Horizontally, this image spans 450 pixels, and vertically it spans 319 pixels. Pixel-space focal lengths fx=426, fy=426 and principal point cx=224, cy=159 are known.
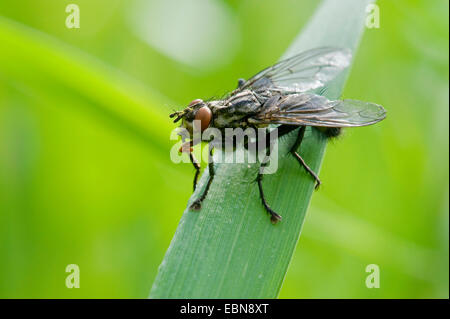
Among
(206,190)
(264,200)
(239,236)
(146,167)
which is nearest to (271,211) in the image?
(264,200)

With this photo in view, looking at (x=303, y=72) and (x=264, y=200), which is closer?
(x=264, y=200)

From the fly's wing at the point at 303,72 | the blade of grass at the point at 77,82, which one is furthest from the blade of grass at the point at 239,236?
the blade of grass at the point at 77,82

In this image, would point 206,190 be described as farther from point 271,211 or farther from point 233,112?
point 233,112

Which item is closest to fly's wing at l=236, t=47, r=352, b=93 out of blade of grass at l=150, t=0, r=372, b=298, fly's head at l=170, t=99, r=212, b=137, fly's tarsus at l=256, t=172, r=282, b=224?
blade of grass at l=150, t=0, r=372, b=298

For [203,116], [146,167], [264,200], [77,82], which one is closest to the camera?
[264,200]

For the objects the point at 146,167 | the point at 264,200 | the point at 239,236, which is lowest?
the point at 146,167

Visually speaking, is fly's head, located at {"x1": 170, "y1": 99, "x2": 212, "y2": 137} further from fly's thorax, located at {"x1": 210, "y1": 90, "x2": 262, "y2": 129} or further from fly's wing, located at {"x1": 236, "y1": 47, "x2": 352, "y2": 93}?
fly's wing, located at {"x1": 236, "y1": 47, "x2": 352, "y2": 93}
